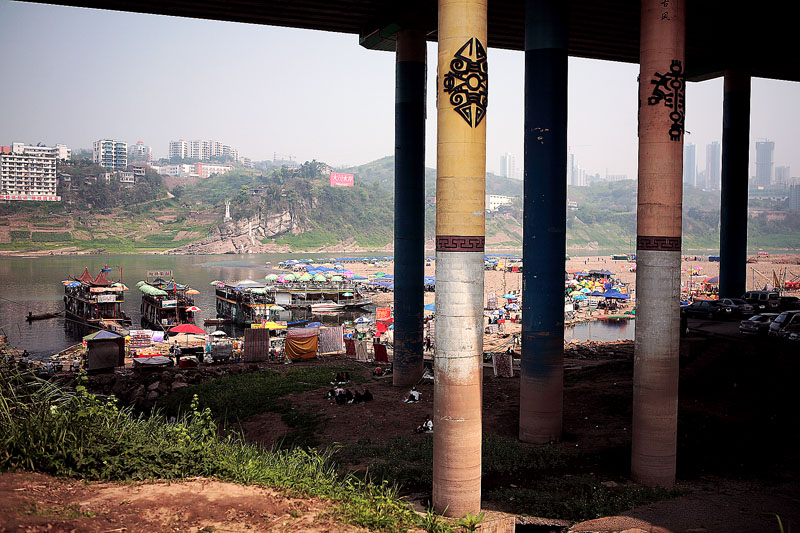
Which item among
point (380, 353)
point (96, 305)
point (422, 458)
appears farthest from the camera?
point (96, 305)

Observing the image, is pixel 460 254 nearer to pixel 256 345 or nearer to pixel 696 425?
pixel 696 425

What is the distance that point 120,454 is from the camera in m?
9.92

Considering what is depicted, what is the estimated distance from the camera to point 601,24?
2481cm

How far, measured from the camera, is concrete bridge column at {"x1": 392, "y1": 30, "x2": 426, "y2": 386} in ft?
78.2

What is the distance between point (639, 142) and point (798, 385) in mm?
10236

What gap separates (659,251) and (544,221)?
4.08 meters

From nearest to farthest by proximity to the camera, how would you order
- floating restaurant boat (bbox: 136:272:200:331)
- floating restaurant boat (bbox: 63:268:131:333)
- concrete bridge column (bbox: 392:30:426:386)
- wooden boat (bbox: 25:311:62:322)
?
concrete bridge column (bbox: 392:30:426:386) → floating restaurant boat (bbox: 136:272:200:331) → floating restaurant boat (bbox: 63:268:131:333) → wooden boat (bbox: 25:311:62:322)

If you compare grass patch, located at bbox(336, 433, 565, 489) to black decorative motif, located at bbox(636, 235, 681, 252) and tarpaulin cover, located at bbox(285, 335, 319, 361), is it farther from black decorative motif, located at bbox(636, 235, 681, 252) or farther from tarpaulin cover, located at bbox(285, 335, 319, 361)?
tarpaulin cover, located at bbox(285, 335, 319, 361)

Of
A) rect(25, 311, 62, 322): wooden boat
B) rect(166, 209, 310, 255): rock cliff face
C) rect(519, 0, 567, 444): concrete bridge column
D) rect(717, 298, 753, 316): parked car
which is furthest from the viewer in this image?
rect(166, 209, 310, 255): rock cliff face

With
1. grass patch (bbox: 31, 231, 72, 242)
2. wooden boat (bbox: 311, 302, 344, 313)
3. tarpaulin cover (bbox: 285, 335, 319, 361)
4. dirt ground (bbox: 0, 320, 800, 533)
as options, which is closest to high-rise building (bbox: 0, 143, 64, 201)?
grass patch (bbox: 31, 231, 72, 242)

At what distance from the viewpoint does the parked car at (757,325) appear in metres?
25.9

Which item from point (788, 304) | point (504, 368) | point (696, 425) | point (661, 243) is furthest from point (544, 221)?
point (788, 304)

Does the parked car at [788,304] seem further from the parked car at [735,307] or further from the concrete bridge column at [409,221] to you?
the concrete bridge column at [409,221]

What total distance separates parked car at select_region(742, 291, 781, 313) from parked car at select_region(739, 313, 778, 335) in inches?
216
